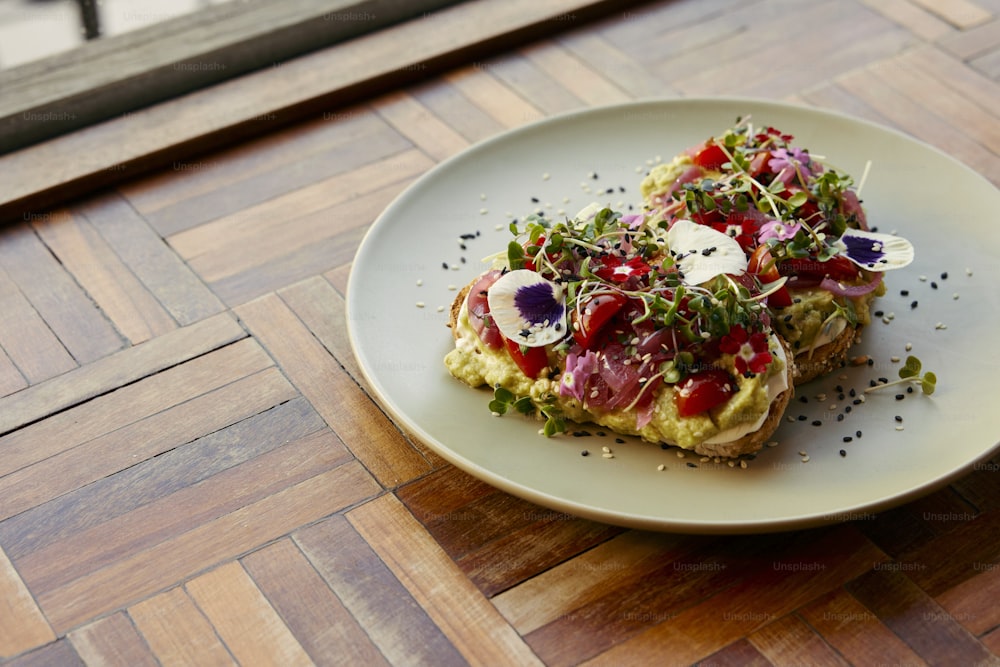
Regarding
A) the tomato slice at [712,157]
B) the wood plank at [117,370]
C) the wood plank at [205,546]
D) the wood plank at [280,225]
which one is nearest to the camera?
the wood plank at [205,546]

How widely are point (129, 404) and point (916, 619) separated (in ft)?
5.22

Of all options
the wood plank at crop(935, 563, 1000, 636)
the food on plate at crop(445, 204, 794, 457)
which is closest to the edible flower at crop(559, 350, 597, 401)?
the food on plate at crop(445, 204, 794, 457)

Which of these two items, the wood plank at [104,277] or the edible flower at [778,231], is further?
the wood plank at [104,277]

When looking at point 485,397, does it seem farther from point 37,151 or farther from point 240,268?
point 37,151

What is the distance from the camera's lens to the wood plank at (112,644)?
1827mm

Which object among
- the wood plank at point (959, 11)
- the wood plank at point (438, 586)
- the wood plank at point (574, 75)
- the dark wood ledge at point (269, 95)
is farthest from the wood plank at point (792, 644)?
the wood plank at point (959, 11)

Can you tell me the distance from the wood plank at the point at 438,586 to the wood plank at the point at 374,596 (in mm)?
17

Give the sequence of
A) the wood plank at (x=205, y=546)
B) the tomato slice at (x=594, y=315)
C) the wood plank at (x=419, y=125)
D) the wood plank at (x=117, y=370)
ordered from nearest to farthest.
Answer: the wood plank at (x=205, y=546) → the tomato slice at (x=594, y=315) → the wood plank at (x=117, y=370) → the wood plank at (x=419, y=125)

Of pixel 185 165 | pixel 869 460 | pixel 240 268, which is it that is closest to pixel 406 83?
pixel 185 165

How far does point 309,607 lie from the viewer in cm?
190

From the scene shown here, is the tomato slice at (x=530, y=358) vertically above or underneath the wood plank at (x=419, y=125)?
above

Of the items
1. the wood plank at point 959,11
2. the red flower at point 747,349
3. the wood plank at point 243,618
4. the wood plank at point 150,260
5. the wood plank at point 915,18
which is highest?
the red flower at point 747,349

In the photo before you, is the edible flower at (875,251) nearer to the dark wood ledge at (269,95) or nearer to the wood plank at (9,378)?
the dark wood ledge at (269,95)

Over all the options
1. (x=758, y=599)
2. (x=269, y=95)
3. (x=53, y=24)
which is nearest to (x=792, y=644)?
(x=758, y=599)
